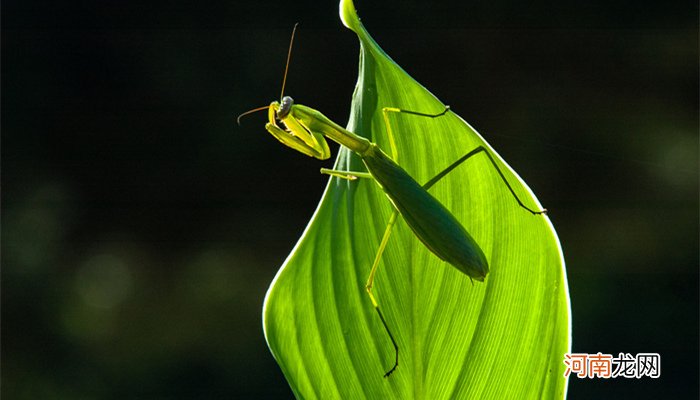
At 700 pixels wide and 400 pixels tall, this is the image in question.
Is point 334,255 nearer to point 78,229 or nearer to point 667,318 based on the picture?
point 667,318

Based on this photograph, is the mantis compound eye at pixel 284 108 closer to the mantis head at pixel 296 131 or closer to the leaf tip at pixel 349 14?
the mantis head at pixel 296 131

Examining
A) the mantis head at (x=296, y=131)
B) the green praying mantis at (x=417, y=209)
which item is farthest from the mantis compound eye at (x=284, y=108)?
the green praying mantis at (x=417, y=209)

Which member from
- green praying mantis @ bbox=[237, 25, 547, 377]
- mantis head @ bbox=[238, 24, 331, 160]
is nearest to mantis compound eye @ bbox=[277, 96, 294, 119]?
mantis head @ bbox=[238, 24, 331, 160]

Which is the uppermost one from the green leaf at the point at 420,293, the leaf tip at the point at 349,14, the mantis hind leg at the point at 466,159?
the leaf tip at the point at 349,14

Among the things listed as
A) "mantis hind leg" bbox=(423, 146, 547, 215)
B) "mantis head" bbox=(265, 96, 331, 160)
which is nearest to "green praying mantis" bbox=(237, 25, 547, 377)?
"mantis hind leg" bbox=(423, 146, 547, 215)

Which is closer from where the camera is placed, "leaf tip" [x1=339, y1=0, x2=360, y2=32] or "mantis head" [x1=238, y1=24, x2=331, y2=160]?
"leaf tip" [x1=339, y1=0, x2=360, y2=32]

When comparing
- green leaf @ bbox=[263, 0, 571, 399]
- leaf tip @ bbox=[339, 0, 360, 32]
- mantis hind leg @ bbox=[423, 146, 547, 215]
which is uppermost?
leaf tip @ bbox=[339, 0, 360, 32]

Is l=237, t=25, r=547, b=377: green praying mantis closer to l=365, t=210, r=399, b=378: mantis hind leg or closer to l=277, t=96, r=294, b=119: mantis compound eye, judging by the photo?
l=365, t=210, r=399, b=378: mantis hind leg

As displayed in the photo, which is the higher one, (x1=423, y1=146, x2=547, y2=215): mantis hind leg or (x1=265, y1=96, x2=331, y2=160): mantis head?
(x1=265, y1=96, x2=331, y2=160): mantis head

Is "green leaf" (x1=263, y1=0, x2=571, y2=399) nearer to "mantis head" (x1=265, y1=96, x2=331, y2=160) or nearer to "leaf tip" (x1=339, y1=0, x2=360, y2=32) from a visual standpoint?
"leaf tip" (x1=339, y1=0, x2=360, y2=32)

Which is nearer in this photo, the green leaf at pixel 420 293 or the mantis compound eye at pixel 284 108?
the green leaf at pixel 420 293
